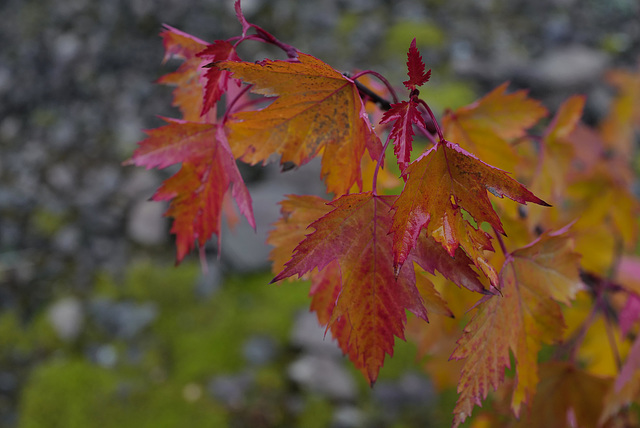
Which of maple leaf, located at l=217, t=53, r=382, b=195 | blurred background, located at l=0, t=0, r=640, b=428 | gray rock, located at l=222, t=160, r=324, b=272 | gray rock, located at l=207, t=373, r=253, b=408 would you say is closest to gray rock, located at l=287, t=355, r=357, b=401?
blurred background, located at l=0, t=0, r=640, b=428

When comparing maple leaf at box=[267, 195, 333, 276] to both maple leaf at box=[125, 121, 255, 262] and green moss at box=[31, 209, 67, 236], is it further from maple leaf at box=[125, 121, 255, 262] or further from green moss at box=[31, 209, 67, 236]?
green moss at box=[31, 209, 67, 236]

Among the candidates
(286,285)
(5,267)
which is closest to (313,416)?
(286,285)

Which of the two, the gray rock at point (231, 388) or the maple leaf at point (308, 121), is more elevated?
the maple leaf at point (308, 121)

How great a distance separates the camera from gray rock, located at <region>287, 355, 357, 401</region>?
4.75 ft

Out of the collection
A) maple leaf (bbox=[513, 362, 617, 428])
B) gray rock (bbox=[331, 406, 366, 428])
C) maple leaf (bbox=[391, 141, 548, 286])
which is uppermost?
maple leaf (bbox=[391, 141, 548, 286])

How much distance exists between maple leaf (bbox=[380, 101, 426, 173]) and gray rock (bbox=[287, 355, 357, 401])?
118 cm

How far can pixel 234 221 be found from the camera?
2.82ft

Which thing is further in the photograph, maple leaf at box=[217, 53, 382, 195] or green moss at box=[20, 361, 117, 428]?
green moss at box=[20, 361, 117, 428]

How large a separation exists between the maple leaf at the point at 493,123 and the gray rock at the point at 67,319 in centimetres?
153

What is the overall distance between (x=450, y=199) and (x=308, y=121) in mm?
162

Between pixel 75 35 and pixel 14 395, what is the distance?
74.7 inches

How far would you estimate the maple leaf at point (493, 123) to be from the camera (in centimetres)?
67

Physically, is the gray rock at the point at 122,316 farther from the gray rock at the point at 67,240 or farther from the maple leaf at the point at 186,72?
the maple leaf at the point at 186,72

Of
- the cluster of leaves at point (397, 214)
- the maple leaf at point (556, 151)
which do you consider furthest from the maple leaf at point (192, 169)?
the maple leaf at point (556, 151)
